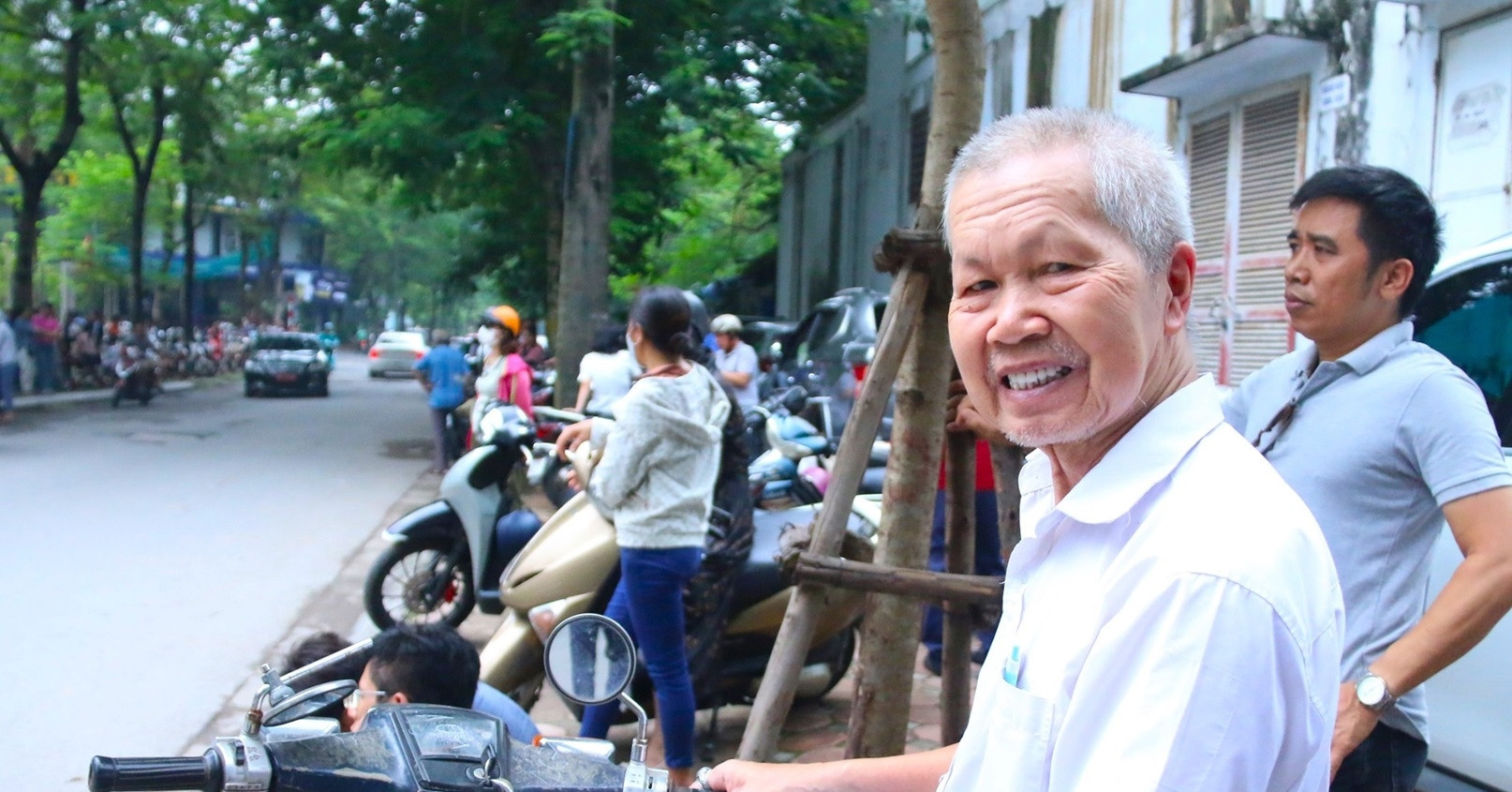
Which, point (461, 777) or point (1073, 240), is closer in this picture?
point (1073, 240)

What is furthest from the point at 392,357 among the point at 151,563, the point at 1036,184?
the point at 1036,184

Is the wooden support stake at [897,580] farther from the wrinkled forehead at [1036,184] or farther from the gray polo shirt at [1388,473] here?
the wrinkled forehead at [1036,184]

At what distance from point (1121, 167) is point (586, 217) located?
11.1 metres

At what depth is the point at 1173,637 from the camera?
99cm

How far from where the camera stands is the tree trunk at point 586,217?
11859mm

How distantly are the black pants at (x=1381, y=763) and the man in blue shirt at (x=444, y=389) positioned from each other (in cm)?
1119

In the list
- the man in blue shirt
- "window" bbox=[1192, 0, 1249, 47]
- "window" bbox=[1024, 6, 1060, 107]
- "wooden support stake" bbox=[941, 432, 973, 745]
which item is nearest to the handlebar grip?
"wooden support stake" bbox=[941, 432, 973, 745]

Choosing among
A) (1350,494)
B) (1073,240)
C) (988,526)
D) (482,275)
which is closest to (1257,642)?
(1073,240)

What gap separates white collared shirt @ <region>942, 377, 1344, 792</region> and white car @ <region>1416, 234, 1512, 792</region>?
6.93 feet

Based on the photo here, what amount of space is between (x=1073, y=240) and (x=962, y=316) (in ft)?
0.49

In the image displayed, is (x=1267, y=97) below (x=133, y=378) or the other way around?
the other way around

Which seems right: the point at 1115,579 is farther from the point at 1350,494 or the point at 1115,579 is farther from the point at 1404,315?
the point at 1404,315

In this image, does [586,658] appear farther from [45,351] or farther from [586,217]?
[45,351]

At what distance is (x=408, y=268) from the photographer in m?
64.0
